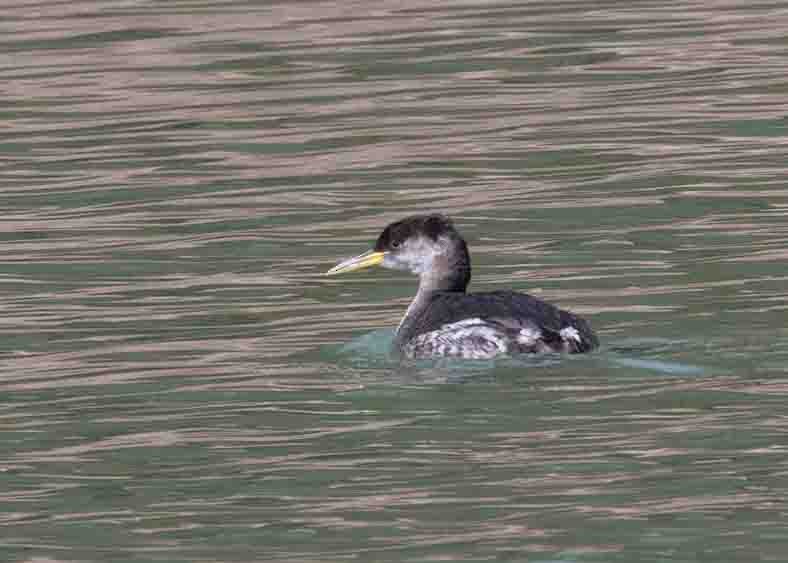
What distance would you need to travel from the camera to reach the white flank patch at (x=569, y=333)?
13492 millimetres

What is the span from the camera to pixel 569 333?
13.5 meters

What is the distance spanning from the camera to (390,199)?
1973 cm

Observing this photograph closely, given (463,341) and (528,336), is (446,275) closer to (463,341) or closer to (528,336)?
(463,341)

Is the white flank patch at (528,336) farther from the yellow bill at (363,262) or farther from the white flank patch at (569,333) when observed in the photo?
the yellow bill at (363,262)

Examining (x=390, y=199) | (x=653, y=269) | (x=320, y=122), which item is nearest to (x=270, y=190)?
(x=390, y=199)

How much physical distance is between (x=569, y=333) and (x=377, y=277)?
4.14 metres

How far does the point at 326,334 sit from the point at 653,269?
2516mm

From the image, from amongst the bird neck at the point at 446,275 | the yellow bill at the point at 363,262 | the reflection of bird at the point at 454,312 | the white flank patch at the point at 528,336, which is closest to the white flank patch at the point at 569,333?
the reflection of bird at the point at 454,312

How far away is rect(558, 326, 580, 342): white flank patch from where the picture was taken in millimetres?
13492

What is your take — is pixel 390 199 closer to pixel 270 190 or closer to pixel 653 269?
pixel 270 190

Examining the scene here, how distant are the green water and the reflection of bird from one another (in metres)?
0.16

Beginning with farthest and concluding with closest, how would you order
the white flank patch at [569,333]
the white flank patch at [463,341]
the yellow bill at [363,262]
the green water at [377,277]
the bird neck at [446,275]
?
the yellow bill at [363,262], the bird neck at [446,275], the white flank patch at [463,341], the white flank patch at [569,333], the green water at [377,277]

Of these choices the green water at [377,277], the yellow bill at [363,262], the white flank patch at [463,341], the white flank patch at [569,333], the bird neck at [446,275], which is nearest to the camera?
the green water at [377,277]

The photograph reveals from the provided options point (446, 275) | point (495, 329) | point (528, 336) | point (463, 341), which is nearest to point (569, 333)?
point (528, 336)
